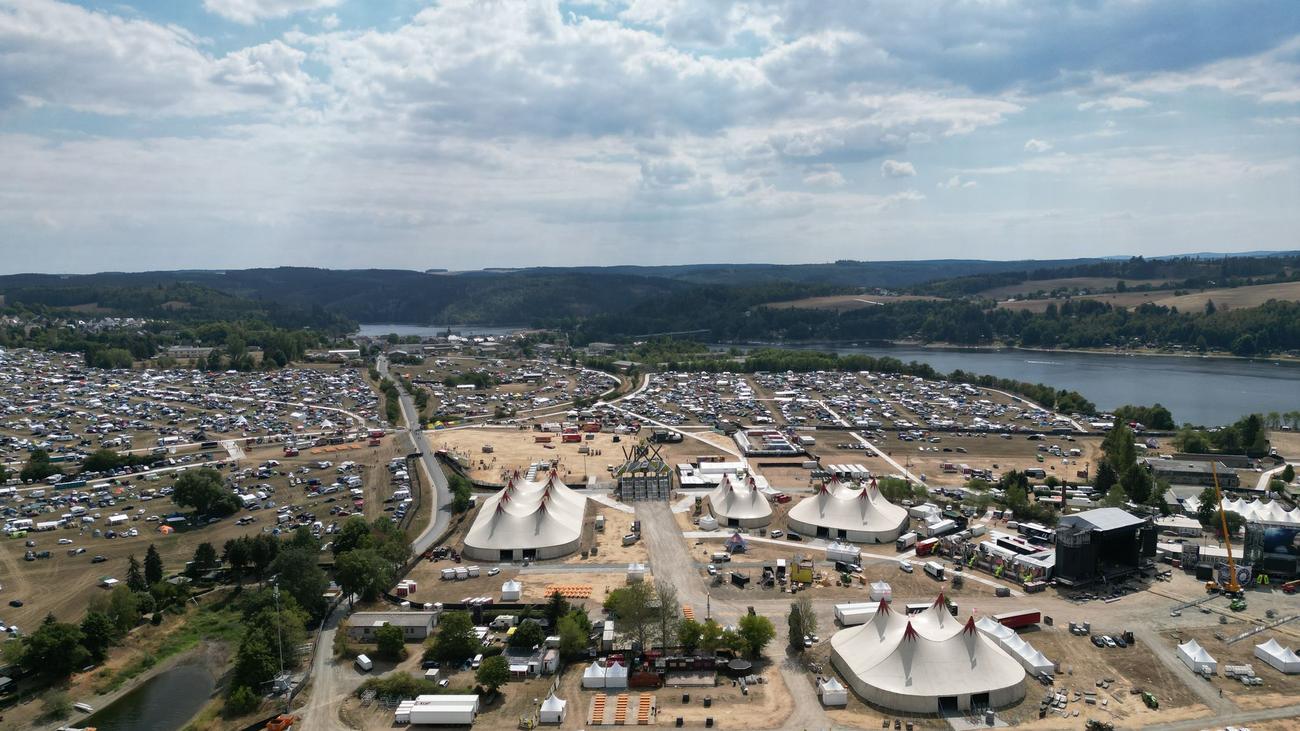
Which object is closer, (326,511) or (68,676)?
(68,676)

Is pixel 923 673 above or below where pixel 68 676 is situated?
above

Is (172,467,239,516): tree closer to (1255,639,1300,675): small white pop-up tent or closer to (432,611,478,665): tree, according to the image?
(432,611,478,665): tree

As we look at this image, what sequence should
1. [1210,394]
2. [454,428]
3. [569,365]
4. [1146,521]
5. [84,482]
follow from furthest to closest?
1. [569,365]
2. [1210,394]
3. [454,428]
4. [84,482]
5. [1146,521]

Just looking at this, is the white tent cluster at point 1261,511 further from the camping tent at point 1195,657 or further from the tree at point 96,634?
the tree at point 96,634

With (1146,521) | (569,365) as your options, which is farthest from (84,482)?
(569,365)

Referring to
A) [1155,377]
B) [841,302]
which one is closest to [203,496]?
[1155,377]

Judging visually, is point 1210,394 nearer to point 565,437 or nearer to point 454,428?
point 565,437

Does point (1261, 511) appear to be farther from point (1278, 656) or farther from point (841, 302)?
point (841, 302)

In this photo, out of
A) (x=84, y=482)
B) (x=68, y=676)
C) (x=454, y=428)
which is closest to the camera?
(x=68, y=676)
